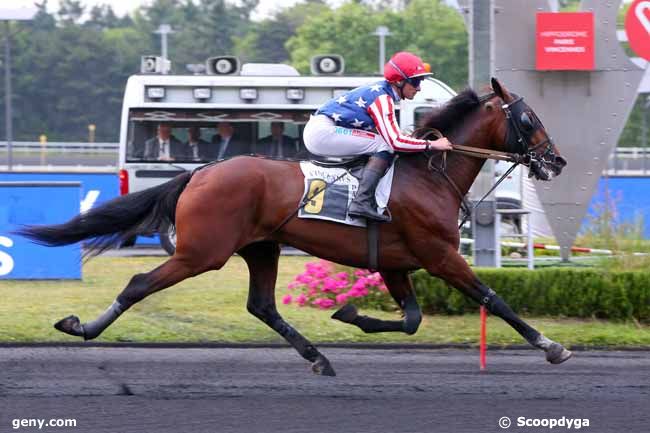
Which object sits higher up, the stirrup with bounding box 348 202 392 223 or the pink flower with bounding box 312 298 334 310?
the stirrup with bounding box 348 202 392 223

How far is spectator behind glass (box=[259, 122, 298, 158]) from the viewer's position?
1630cm

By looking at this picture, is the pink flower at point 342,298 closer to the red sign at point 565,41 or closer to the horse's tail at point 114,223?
the horse's tail at point 114,223

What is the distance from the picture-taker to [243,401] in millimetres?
6477

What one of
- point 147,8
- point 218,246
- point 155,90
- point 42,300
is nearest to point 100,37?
point 147,8

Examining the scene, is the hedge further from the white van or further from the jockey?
the white van

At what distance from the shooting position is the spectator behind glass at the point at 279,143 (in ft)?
53.5

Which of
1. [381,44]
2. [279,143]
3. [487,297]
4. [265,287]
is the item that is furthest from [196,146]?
[381,44]

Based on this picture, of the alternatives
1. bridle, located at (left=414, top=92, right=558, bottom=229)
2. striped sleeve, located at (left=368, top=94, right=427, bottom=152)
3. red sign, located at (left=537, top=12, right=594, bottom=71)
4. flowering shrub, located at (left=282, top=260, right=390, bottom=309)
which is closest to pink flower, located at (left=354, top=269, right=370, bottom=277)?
flowering shrub, located at (left=282, top=260, right=390, bottom=309)

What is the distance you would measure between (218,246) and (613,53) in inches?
228

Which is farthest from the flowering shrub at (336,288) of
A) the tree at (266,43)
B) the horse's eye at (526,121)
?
the tree at (266,43)

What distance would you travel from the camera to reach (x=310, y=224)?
24.3ft

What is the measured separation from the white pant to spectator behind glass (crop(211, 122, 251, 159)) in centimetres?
882

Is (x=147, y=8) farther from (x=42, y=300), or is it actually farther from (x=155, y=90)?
(x=42, y=300)

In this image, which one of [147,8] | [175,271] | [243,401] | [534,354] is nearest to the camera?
[243,401]
